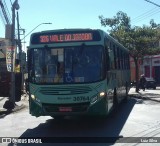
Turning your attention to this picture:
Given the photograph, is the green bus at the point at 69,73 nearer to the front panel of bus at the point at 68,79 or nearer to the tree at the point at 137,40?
the front panel of bus at the point at 68,79

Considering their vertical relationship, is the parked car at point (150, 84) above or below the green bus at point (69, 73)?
below

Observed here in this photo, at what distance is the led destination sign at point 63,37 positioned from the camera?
11859mm

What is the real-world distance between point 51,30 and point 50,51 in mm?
799

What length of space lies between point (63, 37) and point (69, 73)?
4.06ft

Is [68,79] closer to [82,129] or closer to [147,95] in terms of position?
[82,129]

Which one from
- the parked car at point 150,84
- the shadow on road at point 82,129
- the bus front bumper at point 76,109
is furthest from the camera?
the parked car at point 150,84

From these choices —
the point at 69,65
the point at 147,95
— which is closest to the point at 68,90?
the point at 69,65

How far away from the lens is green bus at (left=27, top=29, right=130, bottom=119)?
450 inches

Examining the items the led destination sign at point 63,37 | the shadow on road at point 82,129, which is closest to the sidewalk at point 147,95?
the shadow on road at point 82,129

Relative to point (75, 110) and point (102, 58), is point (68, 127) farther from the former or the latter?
point (102, 58)

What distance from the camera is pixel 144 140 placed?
31.7ft

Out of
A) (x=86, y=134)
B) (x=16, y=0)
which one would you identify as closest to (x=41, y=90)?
(x=86, y=134)

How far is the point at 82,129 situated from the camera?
11852 millimetres

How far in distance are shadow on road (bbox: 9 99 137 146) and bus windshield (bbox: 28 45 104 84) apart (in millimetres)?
1541
